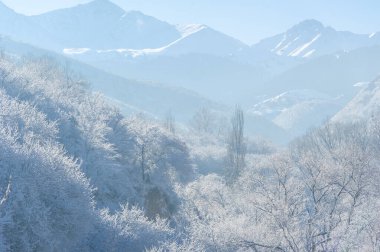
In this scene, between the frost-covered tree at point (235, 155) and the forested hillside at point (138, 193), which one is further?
the frost-covered tree at point (235, 155)

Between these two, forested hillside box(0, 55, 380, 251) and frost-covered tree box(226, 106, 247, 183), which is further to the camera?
frost-covered tree box(226, 106, 247, 183)

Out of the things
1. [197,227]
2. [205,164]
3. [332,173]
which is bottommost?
[205,164]

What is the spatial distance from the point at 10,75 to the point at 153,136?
20027 mm

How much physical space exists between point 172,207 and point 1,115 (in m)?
24.9

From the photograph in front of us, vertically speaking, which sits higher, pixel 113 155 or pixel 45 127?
pixel 45 127

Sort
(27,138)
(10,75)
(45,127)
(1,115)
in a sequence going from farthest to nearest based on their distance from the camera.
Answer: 1. (10,75)
2. (45,127)
3. (1,115)
4. (27,138)

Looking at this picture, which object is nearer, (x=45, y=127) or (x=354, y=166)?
(x=45, y=127)

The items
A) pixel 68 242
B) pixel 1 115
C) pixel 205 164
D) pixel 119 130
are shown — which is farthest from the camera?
pixel 205 164

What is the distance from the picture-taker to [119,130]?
222ft

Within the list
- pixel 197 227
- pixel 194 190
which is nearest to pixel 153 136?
pixel 194 190

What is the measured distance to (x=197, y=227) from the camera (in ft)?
130

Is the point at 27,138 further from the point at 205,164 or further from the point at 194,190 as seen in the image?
Answer: the point at 205,164

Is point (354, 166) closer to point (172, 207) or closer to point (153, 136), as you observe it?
point (172, 207)

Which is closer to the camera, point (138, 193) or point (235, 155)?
point (138, 193)
